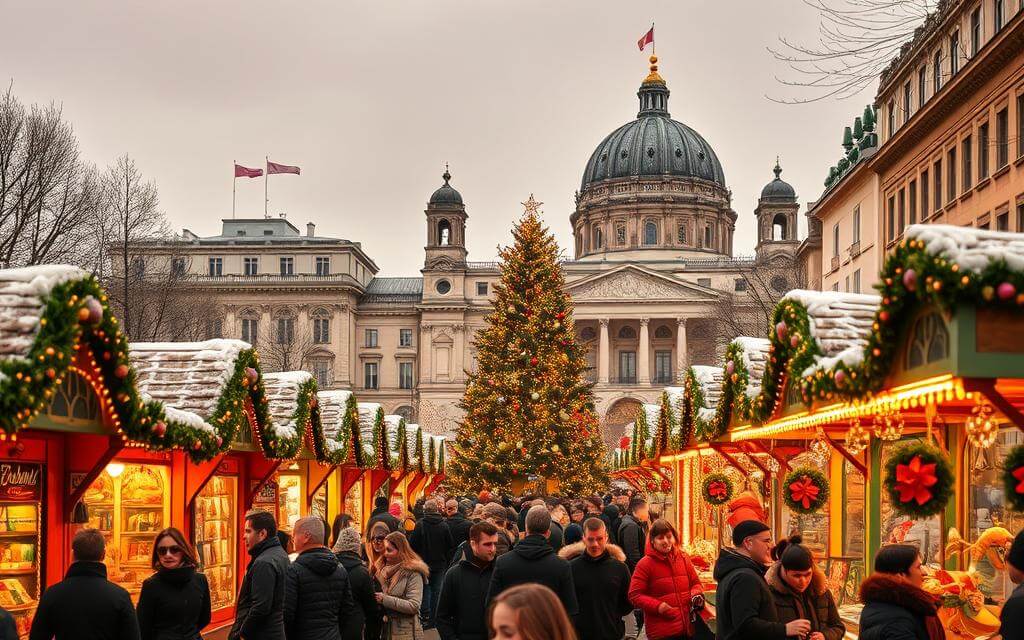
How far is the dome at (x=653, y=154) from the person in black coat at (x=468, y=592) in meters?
115

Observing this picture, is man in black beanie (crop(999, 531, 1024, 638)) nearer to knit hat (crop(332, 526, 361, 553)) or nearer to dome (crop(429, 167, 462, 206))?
knit hat (crop(332, 526, 361, 553))

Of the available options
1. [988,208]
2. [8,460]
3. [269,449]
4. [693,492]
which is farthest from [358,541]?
[988,208]

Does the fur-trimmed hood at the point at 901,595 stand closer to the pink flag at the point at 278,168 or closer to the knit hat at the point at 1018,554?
the knit hat at the point at 1018,554

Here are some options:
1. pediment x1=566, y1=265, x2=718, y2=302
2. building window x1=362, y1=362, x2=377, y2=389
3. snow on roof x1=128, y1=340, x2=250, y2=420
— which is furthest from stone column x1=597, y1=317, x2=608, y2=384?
snow on roof x1=128, y1=340, x2=250, y2=420

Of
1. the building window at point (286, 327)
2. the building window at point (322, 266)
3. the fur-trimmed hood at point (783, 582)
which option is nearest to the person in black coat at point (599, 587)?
the fur-trimmed hood at point (783, 582)

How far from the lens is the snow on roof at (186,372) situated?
42.9 feet

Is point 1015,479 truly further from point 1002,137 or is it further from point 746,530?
point 1002,137

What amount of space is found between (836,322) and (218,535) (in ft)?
24.1

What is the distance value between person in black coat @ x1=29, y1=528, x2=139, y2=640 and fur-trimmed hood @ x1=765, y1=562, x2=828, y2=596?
3503mm

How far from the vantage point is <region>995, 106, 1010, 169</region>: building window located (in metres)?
30.2

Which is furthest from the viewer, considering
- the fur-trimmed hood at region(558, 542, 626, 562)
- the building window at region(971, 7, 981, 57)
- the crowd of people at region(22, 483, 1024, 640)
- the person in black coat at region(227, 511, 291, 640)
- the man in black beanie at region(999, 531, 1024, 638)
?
the building window at region(971, 7, 981, 57)

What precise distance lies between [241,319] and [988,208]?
80704 mm

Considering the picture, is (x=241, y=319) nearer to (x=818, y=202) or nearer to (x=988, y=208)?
(x=818, y=202)

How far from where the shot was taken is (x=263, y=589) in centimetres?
889
